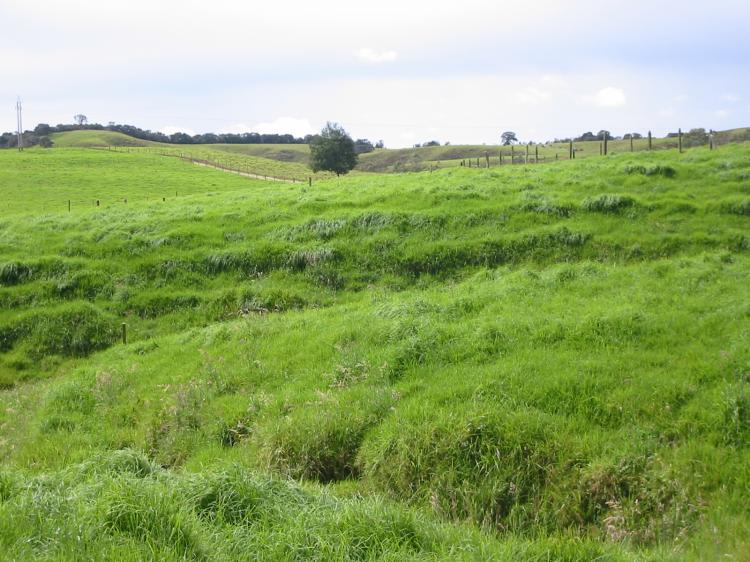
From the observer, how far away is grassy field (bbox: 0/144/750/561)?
552 centimetres

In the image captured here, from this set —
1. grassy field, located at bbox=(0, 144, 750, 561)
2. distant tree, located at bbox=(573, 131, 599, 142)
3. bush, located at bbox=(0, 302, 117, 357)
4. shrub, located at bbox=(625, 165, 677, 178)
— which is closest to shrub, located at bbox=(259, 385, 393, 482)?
grassy field, located at bbox=(0, 144, 750, 561)

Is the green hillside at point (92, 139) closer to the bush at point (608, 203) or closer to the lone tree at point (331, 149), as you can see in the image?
the lone tree at point (331, 149)

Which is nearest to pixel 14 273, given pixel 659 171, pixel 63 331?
pixel 63 331

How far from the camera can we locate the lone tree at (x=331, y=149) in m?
68.6

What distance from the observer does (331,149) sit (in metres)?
68.6

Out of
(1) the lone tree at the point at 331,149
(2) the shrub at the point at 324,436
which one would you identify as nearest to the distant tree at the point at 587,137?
(1) the lone tree at the point at 331,149

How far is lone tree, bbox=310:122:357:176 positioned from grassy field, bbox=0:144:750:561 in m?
46.1

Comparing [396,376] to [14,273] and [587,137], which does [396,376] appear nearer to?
[14,273]

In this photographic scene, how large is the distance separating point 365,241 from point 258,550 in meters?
14.7

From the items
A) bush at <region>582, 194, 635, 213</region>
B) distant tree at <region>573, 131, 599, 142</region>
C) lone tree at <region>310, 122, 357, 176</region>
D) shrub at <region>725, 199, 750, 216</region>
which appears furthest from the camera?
distant tree at <region>573, 131, 599, 142</region>

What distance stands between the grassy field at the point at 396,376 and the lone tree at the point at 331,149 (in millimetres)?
46129

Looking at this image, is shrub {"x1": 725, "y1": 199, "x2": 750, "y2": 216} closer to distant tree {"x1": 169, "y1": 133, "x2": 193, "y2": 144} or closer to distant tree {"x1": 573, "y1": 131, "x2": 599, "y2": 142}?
distant tree {"x1": 573, "y1": 131, "x2": 599, "y2": 142}

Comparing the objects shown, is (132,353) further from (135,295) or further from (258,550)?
(258,550)

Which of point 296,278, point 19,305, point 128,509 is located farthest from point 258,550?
point 19,305
